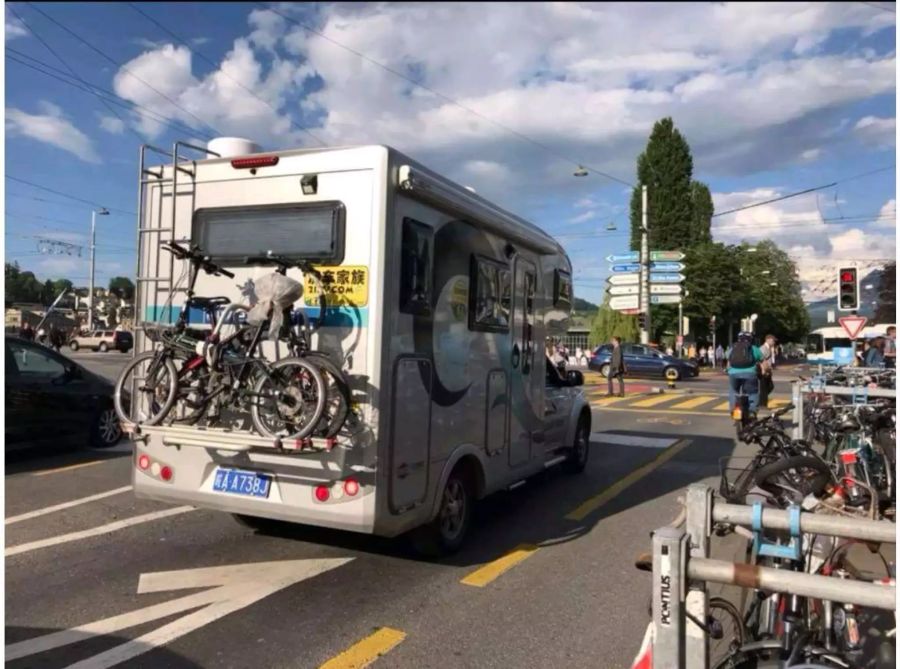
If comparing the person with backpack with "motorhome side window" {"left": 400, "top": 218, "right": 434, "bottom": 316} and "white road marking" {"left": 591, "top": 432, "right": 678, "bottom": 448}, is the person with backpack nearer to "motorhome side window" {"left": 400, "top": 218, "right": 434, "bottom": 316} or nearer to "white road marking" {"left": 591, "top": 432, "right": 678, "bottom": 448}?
"white road marking" {"left": 591, "top": 432, "right": 678, "bottom": 448}

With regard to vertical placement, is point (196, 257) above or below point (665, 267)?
below

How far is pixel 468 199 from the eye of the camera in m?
5.57

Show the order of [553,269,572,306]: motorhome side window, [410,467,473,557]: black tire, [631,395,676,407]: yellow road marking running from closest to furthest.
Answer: [410,467,473,557]: black tire, [553,269,572,306]: motorhome side window, [631,395,676,407]: yellow road marking

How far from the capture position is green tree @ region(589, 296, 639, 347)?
48969 millimetres

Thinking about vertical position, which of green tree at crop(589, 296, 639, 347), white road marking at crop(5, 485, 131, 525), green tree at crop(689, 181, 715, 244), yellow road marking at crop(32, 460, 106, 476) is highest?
green tree at crop(689, 181, 715, 244)

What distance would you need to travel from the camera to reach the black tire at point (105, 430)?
32.0 feet

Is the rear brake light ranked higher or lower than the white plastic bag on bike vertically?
higher

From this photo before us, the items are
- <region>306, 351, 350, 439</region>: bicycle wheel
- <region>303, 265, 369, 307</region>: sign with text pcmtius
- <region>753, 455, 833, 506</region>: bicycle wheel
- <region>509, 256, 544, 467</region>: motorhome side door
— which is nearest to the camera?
<region>753, 455, 833, 506</region>: bicycle wheel

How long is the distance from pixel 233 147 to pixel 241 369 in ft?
6.08

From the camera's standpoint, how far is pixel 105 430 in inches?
390

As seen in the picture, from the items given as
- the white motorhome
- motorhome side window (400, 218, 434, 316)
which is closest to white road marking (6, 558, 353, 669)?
the white motorhome

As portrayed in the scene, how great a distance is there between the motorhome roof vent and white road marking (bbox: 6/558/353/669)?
3.11m

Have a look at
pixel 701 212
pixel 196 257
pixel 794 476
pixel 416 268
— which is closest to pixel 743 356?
pixel 794 476

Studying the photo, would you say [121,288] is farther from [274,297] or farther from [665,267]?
[274,297]
